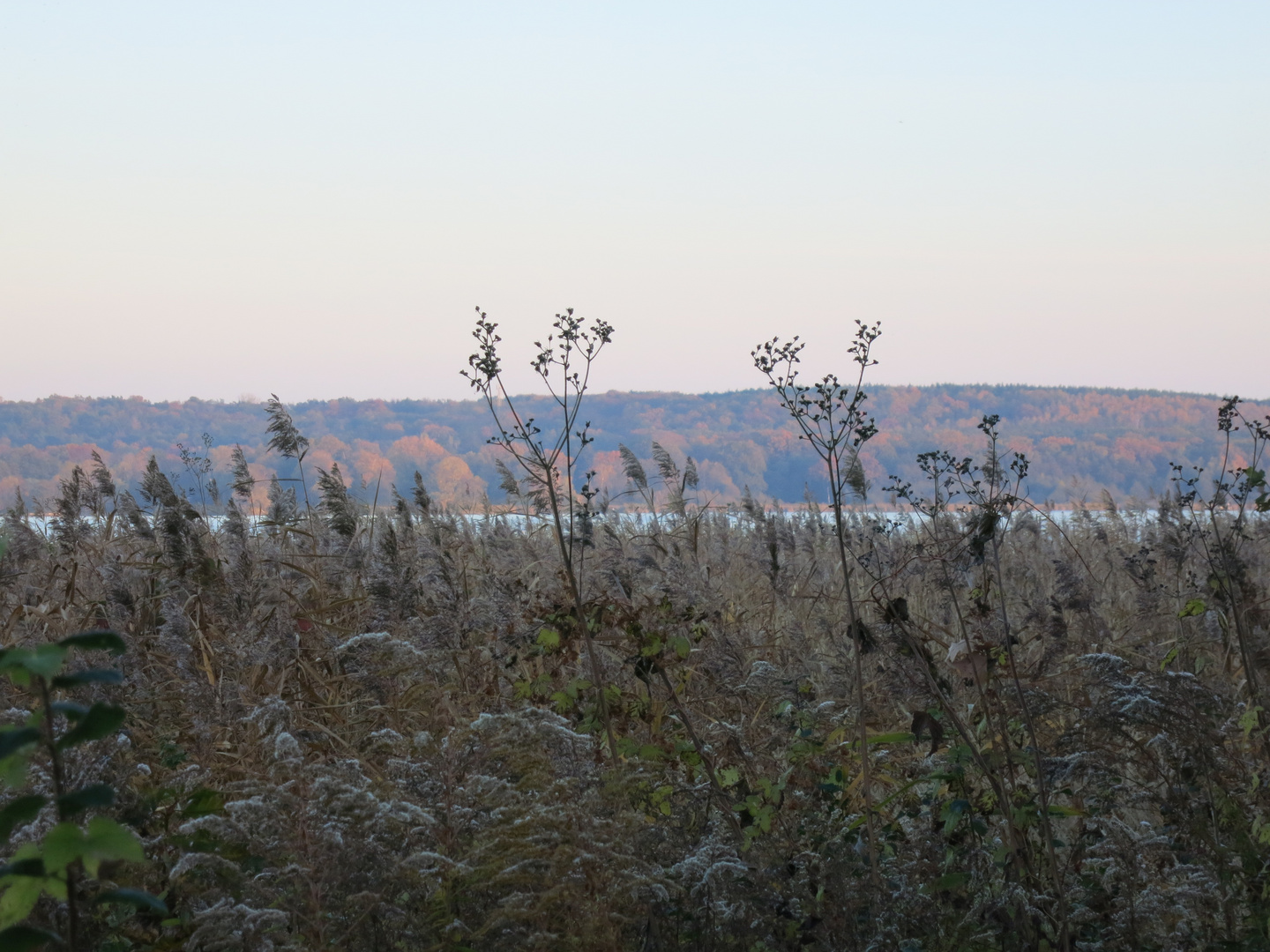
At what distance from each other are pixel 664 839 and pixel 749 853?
0.24 m

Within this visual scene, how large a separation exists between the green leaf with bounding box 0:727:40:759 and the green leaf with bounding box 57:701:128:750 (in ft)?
0.11

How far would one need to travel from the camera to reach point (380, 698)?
414 cm

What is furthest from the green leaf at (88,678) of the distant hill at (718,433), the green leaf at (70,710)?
the distant hill at (718,433)

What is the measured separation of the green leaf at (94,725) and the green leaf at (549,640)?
234 cm

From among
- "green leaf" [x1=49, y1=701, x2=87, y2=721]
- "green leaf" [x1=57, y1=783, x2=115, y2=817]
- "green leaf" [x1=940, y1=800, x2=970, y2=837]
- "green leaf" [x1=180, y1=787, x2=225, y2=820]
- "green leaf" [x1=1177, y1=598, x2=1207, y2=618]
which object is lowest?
"green leaf" [x1=940, y1=800, x2=970, y2=837]

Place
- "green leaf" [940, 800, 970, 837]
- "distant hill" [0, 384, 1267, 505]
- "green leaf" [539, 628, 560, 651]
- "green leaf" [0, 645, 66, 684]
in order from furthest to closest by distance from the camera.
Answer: "distant hill" [0, 384, 1267, 505], "green leaf" [539, 628, 560, 651], "green leaf" [940, 800, 970, 837], "green leaf" [0, 645, 66, 684]

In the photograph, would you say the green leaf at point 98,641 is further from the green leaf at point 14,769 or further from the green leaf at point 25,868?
the green leaf at point 25,868

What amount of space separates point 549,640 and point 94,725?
7.77 ft

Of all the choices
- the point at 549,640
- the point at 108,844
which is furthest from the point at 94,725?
the point at 549,640

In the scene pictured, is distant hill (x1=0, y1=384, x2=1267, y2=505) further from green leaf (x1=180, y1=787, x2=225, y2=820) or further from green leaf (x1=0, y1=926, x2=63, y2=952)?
green leaf (x1=0, y1=926, x2=63, y2=952)

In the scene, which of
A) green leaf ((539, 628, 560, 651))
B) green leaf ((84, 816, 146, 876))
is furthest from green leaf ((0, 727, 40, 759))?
green leaf ((539, 628, 560, 651))

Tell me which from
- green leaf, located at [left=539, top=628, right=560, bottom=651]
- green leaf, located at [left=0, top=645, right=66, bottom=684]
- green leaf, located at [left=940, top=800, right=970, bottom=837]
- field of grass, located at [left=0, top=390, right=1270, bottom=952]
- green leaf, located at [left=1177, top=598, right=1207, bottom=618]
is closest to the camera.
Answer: green leaf, located at [left=0, top=645, right=66, bottom=684]

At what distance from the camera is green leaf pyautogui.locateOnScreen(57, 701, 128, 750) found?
105cm

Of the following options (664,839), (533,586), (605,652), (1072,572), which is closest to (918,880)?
(664,839)
